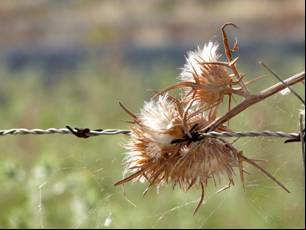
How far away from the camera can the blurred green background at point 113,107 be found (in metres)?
2.94

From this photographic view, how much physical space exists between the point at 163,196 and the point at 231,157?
6.64ft

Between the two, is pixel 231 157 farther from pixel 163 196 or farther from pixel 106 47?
pixel 106 47

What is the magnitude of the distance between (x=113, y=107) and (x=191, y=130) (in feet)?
17.8

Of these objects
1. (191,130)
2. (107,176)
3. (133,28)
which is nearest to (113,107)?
(107,176)

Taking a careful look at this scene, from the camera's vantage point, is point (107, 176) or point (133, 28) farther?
point (133, 28)

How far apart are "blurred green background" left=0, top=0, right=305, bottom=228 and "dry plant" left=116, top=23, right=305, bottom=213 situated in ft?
0.59

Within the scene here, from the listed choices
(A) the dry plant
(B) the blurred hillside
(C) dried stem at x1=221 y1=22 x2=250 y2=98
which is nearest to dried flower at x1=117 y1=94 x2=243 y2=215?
(A) the dry plant

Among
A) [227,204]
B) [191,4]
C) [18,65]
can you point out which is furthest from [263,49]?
[227,204]

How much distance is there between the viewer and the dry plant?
7.22 ft

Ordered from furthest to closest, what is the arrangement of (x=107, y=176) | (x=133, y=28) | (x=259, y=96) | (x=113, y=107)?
1. (x=133, y=28)
2. (x=113, y=107)
3. (x=107, y=176)
4. (x=259, y=96)

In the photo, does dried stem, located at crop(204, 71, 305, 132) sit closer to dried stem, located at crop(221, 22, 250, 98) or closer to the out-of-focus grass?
dried stem, located at crop(221, 22, 250, 98)

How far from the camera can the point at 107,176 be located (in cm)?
321

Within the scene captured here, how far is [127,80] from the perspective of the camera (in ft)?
28.0

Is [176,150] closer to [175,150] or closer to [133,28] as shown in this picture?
[175,150]
